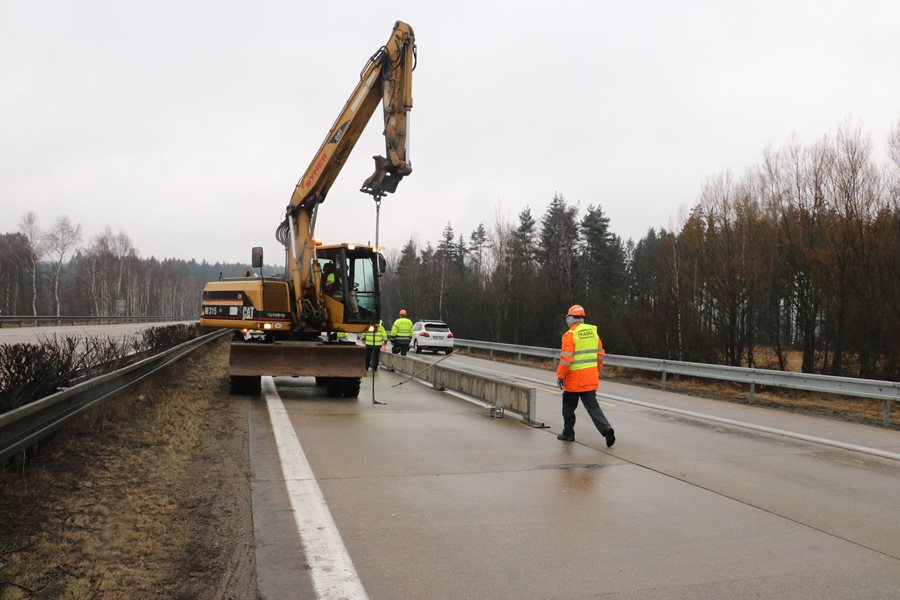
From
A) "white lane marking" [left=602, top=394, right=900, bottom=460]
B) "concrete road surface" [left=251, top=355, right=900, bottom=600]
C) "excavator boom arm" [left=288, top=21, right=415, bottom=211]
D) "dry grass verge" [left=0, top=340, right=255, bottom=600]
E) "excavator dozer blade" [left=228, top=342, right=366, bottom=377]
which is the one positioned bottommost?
"white lane marking" [left=602, top=394, right=900, bottom=460]

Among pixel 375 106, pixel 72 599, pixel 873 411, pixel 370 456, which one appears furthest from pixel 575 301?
pixel 72 599

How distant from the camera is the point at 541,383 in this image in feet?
57.9

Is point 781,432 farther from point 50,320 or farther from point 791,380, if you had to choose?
point 50,320

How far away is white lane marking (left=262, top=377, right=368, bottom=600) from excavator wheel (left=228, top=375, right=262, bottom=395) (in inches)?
192

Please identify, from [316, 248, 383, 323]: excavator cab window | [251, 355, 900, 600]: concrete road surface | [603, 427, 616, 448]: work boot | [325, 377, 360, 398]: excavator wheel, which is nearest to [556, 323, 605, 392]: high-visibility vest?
[603, 427, 616, 448]: work boot

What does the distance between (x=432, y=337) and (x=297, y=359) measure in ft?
64.8

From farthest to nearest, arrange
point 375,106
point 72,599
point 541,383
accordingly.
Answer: point 541,383 → point 375,106 → point 72,599

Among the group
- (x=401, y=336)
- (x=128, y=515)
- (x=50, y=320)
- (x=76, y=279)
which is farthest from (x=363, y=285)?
(x=76, y=279)

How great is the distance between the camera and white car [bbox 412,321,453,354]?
31.9 meters

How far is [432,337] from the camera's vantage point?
105 ft

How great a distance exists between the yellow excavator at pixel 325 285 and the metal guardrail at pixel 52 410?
3.46 metres

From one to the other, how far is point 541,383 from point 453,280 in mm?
41853

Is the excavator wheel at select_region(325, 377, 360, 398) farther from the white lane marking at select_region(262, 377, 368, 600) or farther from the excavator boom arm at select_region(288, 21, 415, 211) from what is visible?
the white lane marking at select_region(262, 377, 368, 600)

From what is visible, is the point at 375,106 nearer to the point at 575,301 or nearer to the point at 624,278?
the point at 575,301
